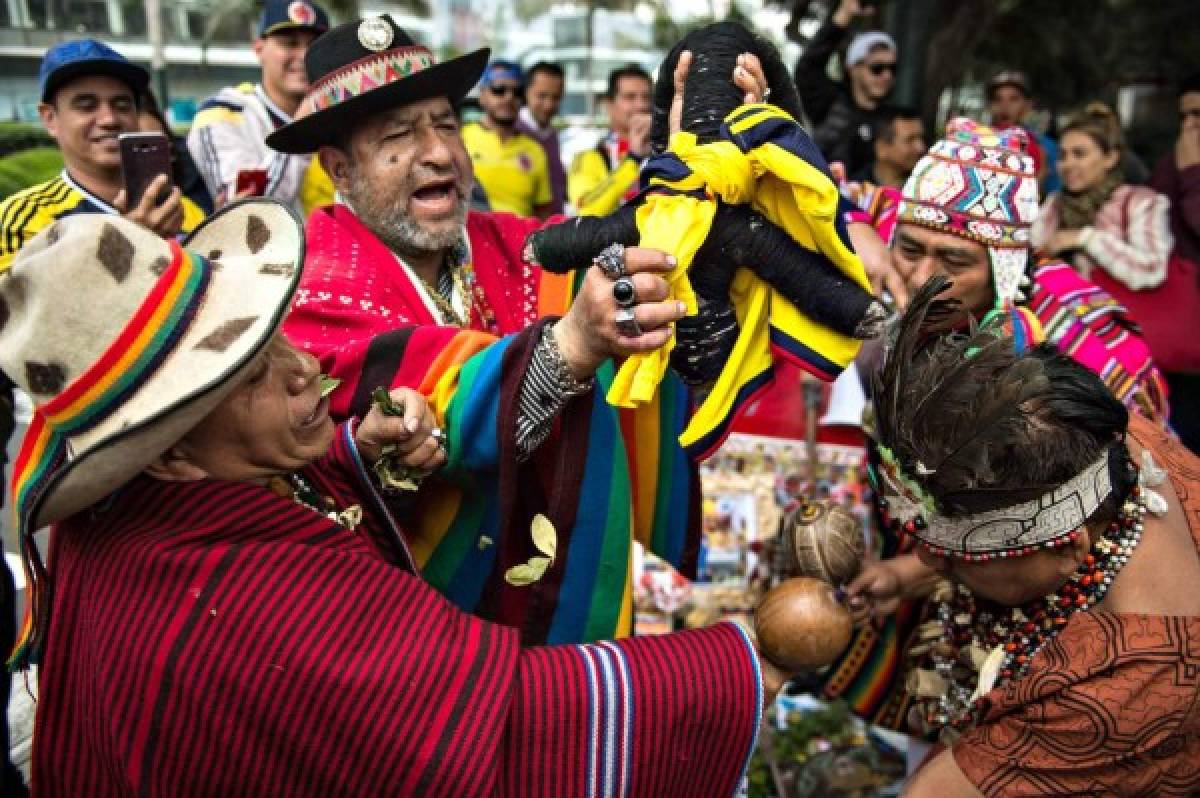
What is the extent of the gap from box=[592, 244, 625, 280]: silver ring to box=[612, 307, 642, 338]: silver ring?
0.06 m

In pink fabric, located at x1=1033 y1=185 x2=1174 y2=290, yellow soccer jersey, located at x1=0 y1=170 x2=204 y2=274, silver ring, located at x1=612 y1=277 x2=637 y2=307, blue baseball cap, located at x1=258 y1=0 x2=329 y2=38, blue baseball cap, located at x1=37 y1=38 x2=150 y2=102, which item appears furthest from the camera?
blue baseball cap, located at x1=258 y1=0 x2=329 y2=38

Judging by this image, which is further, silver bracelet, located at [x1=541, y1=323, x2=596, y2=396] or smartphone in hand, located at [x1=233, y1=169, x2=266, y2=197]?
smartphone in hand, located at [x1=233, y1=169, x2=266, y2=197]

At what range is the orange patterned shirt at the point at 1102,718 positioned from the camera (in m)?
1.78

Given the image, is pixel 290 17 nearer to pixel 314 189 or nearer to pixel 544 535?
pixel 314 189

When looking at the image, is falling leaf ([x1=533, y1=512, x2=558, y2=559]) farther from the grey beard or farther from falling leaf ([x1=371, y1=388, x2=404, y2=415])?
the grey beard

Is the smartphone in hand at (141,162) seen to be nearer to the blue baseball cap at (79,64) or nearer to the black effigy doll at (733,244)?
the blue baseball cap at (79,64)

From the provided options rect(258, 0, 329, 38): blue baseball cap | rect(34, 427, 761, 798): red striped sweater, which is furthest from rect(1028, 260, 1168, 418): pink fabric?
rect(258, 0, 329, 38): blue baseball cap

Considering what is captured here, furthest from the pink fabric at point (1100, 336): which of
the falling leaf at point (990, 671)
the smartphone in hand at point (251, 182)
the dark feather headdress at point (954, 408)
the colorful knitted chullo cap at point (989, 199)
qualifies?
the smartphone in hand at point (251, 182)

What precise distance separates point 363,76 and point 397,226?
36cm

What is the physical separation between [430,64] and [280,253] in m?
1.10

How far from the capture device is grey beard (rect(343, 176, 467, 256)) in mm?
2502

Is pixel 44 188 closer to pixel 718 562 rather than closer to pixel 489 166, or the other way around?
pixel 718 562

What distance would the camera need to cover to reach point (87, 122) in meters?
3.70

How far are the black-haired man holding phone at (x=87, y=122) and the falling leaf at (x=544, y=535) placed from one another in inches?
81.0
